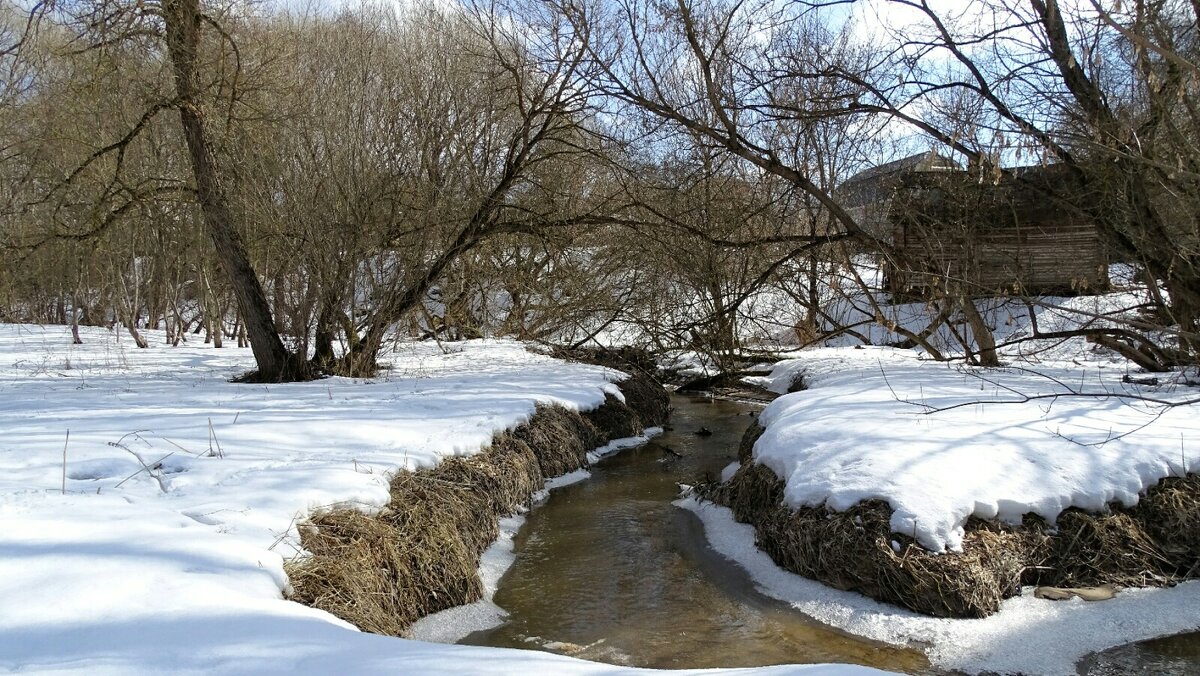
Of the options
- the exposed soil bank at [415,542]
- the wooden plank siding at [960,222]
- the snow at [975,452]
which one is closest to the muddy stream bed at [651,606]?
the exposed soil bank at [415,542]

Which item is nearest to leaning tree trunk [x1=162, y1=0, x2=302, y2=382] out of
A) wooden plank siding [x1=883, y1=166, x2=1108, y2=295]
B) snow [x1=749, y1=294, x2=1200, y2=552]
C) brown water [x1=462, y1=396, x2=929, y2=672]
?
brown water [x1=462, y1=396, x2=929, y2=672]

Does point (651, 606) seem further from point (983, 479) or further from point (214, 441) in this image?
point (214, 441)

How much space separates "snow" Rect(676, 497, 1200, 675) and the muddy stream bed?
11 centimetres

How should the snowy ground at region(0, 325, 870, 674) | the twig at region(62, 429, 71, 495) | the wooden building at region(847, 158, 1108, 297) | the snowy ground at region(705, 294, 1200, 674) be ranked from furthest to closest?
the wooden building at region(847, 158, 1108, 297) < the snowy ground at region(705, 294, 1200, 674) < the twig at region(62, 429, 71, 495) < the snowy ground at region(0, 325, 870, 674)

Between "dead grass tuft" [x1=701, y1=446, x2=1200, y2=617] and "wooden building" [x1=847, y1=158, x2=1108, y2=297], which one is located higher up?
"wooden building" [x1=847, y1=158, x2=1108, y2=297]

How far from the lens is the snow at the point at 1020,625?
4387 mm

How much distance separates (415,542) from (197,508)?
1.38 metres

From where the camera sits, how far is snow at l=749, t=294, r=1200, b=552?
17.4 feet

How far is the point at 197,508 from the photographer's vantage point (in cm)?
433

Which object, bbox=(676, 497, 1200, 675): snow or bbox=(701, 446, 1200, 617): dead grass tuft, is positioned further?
bbox=(701, 446, 1200, 617): dead grass tuft

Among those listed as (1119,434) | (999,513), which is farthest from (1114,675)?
(1119,434)

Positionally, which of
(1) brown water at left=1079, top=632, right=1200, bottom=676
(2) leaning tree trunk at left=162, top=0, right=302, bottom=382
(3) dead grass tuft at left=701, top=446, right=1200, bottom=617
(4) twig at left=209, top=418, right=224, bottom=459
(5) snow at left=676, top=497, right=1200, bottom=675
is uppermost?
(2) leaning tree trunk at left=162, top=0, right=302, bottom=382

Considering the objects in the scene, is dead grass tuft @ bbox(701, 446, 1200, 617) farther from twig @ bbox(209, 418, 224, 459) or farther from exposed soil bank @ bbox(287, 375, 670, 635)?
twig @ bbox(209, 418, 224, 459)

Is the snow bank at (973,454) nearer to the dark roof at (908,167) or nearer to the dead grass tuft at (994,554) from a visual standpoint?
the dead grass tuft at (994,554)
